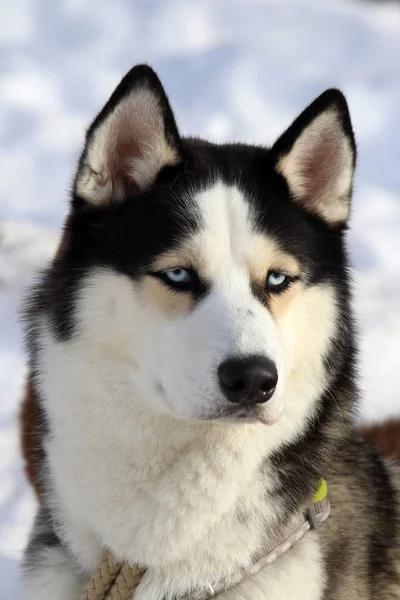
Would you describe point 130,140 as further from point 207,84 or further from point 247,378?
point 207,84

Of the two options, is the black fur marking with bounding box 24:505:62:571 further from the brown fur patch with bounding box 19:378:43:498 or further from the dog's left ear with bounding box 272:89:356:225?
the dog's left ear with bounding box 272:89:356:225

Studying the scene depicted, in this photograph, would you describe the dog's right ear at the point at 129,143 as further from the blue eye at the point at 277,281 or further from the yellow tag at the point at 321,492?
the yellow tag at the point at 321,492

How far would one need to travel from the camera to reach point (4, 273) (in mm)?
5016

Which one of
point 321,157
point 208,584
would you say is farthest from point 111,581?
point 321,157

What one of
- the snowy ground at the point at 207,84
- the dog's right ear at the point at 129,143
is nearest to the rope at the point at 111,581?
the dog's right ear at the point at 129,143

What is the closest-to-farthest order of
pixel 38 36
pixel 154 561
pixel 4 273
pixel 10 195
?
1. pixel 154 561
2. pixel 4 273
3. pixel 10 195
4. pixel 38 36

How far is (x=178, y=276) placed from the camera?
2.05m

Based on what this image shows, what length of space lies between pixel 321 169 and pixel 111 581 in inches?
47.6

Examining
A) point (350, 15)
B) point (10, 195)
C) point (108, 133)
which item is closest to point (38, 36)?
point (10, 195)

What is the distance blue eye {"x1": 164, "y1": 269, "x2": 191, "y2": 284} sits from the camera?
204 centimetres

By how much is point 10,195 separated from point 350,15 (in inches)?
148

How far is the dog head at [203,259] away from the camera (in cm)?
195

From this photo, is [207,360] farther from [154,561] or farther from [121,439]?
[154,561]

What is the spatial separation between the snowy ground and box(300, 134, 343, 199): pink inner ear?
8.23ft
